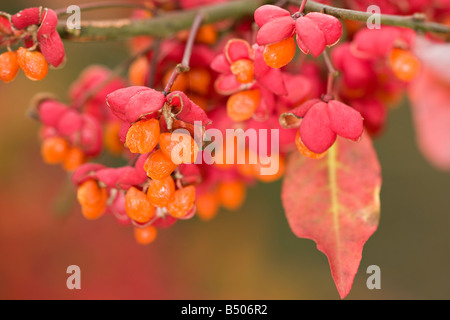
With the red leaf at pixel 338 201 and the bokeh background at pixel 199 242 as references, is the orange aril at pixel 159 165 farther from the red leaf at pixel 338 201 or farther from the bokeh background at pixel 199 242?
the bokeh background at pixel 199 242

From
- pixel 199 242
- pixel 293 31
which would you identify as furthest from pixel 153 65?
pixel 199 242

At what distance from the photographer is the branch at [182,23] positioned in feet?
0.99

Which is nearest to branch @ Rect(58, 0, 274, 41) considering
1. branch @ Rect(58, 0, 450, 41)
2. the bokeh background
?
branch @ Rect(58, 0, 450, 41)

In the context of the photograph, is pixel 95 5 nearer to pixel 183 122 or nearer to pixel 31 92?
pixel 183 122

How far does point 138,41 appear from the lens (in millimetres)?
553

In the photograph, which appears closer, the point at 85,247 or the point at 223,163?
the point at 223,163

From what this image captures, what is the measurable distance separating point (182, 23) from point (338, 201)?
6.8 inches

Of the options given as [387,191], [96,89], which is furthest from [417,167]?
[96,89]

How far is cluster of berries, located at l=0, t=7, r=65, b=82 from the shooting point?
30cm

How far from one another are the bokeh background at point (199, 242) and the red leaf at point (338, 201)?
543 millimetres

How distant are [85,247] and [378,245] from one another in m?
0.51

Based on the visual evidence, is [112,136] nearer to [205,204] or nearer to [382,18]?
[205,204]

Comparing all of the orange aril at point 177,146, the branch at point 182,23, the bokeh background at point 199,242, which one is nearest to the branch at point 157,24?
the branch at point 182,23

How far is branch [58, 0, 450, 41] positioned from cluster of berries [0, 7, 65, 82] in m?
0.03
